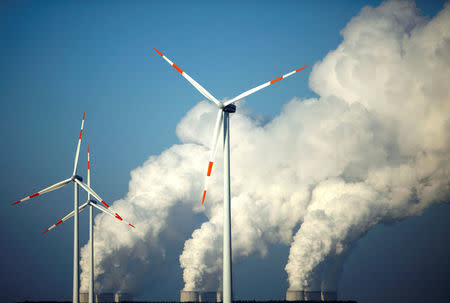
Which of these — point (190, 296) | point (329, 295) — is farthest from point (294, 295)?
point (190, 296)

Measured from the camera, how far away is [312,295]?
561 ft

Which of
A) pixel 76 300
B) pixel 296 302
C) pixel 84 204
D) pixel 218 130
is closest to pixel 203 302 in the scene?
pixel 296 302

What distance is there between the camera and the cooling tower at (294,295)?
164363mm

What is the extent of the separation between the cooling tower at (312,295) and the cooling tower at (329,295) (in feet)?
9.88

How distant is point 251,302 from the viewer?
7844 inches

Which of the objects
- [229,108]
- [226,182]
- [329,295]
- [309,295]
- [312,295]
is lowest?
[329,295]

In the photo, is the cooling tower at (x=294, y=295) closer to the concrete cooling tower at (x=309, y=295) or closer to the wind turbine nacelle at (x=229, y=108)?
the concrete cooling tower at (x=309, y=295)

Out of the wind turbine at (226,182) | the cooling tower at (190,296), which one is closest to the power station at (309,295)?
the cooling tower at (190,296)

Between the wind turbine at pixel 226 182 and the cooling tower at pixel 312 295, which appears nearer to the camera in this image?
the wind turbine at pixel 226 182

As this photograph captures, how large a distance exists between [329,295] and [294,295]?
76.3 feet

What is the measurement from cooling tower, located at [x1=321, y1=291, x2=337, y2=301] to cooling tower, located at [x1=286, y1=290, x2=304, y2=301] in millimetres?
13552

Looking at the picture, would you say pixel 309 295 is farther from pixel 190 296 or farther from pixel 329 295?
pixel 190 296

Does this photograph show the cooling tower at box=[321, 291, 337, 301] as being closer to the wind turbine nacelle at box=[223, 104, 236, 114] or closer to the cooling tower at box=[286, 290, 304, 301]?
the cooling tower at box=[286, 290, 304, 301]

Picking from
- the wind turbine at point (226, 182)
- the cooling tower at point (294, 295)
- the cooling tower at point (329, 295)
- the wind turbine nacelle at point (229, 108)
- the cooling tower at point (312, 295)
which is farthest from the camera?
the cooling tower at point (329, 295)
